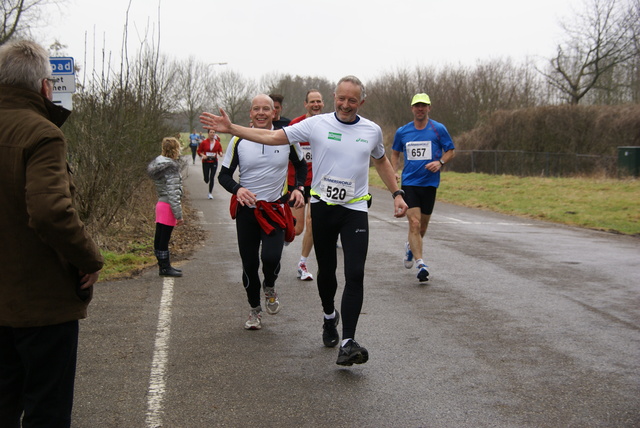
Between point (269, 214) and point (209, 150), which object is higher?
point (209, 150)

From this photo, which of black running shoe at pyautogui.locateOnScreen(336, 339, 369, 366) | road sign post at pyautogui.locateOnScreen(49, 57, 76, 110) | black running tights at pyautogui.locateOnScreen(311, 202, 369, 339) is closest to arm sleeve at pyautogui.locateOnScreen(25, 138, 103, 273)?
black running shoe at pyautogui.locateOnScreen(336, 339, 369, 366)

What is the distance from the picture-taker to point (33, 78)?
299 centimetres

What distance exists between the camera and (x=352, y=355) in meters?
4.97

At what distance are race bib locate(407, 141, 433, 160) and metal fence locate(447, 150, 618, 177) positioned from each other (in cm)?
2041

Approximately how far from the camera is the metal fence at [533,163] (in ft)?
93.1

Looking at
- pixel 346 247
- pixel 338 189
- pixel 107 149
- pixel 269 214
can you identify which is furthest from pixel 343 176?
pixel 107 149

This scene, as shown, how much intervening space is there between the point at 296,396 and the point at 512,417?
52.7 inches

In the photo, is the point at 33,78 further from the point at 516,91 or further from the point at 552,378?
the point at 516,91

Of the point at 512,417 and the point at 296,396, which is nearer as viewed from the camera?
the point at 512,417

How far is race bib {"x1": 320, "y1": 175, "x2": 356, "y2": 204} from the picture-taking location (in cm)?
529

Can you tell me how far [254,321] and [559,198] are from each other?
56.0ft

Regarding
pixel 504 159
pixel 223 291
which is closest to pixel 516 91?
pixel 504 159

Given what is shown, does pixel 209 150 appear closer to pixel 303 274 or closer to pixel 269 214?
pixel 303 274

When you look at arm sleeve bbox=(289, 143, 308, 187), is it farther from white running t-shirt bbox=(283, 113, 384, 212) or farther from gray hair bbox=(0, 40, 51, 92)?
gray hair bbox=(0, 40, 51, 92)
